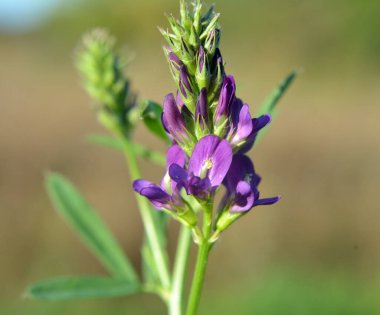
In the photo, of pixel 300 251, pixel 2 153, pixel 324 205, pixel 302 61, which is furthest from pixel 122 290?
pixel 302 61

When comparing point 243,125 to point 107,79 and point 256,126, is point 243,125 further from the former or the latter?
point 107,79

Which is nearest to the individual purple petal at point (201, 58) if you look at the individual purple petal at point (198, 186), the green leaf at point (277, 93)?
the individual purple petal at point (198, 186)

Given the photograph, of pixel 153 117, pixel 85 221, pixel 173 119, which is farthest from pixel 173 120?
pixel 85 221

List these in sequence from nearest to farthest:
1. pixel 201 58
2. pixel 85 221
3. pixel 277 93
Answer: pixel 201 58 < pixel 277 93 < pixel 85 221

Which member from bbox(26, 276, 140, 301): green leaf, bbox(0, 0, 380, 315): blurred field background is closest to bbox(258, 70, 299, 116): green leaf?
bbox(0, 0, 380, 315): blurred field background

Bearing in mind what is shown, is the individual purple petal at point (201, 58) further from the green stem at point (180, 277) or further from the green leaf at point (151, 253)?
the green leaf at point (151, 253)
